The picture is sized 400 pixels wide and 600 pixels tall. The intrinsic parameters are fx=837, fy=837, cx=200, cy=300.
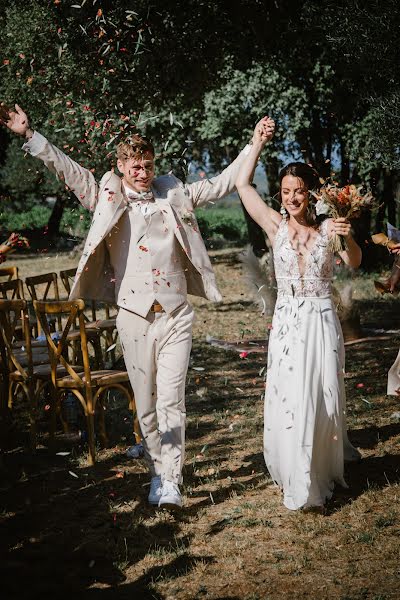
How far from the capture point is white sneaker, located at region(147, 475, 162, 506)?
18.6 ft

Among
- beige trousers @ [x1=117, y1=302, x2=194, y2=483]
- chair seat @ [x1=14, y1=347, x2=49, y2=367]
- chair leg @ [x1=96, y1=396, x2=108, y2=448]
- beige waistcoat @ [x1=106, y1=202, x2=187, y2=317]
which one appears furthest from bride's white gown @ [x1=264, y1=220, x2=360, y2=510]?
chair seat @ [x1=14, y1=347, x2=49, y2=367]

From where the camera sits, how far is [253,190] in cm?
573

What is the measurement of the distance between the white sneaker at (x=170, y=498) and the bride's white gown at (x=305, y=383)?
69 centimetres

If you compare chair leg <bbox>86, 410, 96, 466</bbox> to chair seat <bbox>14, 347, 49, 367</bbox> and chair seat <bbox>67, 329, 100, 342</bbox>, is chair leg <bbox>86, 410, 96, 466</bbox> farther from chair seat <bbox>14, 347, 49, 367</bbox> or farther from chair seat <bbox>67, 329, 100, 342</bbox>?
chair seat <bbox>67, 329, 100, 342</bbox>

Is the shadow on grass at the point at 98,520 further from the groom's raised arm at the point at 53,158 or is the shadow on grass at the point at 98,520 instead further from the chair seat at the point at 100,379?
the groom's raised arm at the point at 53,158

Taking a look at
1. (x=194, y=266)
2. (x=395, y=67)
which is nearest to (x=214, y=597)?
(x=194, y=266)

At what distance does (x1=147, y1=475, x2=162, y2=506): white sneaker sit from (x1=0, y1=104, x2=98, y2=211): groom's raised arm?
A: 1.96 metres

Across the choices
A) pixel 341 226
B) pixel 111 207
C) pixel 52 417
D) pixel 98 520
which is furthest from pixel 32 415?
pixel 341 226

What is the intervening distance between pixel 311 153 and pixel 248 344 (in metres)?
9.52

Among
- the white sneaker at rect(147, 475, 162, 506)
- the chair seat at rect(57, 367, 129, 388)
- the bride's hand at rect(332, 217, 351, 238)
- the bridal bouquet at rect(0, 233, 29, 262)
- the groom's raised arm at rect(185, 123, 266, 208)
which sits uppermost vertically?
the groom's raised arm at rect(185, 123, 266, 208)

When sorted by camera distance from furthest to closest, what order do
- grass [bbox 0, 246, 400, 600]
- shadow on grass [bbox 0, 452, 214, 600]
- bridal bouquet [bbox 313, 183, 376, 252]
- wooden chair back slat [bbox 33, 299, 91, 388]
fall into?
wooden chair back slat [bbox 33, 299, 91, 388]
bridal bouquet [bbox 313, 183, 376, 252]
shadow on grass [bbox 0, 452, 214, 600]
grass [bbox 0, 246, 400, 600]

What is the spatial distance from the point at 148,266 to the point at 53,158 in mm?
968

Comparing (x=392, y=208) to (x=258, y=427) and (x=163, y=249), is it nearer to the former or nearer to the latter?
(x=258, y=427)

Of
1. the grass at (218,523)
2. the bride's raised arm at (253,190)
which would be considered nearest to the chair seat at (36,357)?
the grass at (218,523)
